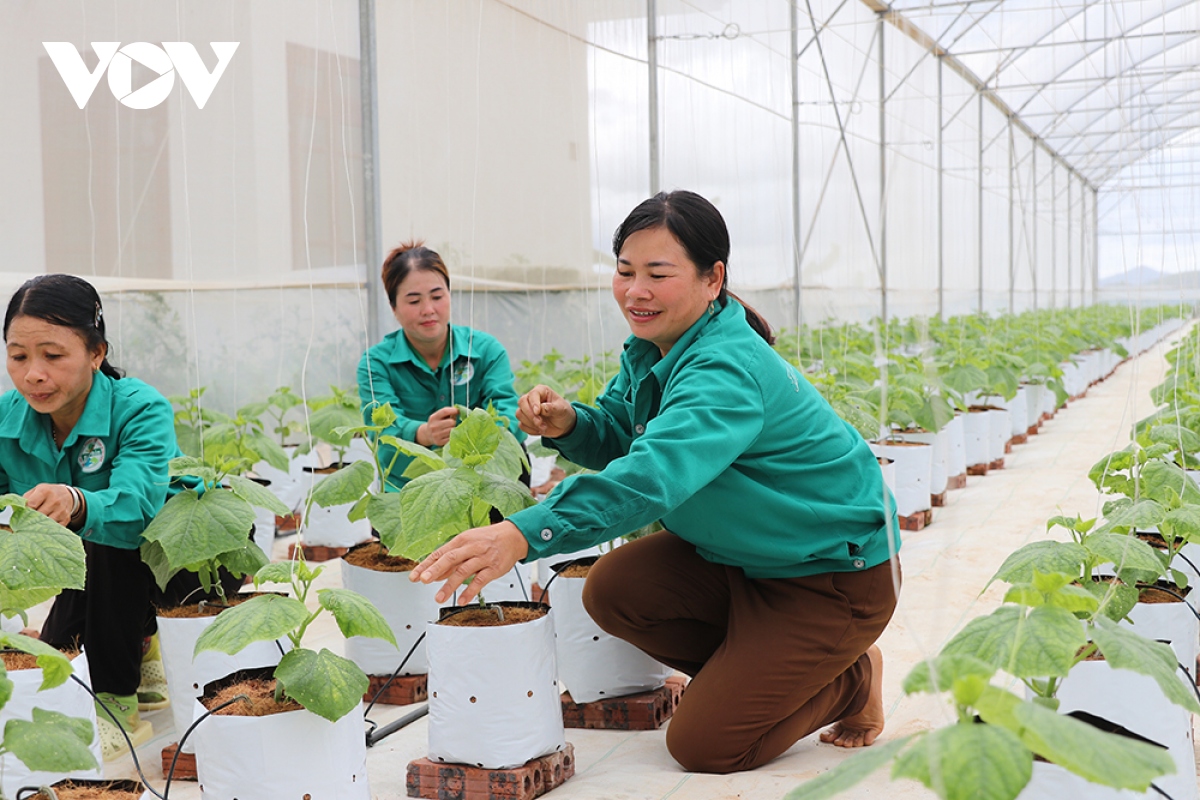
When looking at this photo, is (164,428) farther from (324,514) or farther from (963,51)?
(963,51)

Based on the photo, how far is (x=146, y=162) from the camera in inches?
186

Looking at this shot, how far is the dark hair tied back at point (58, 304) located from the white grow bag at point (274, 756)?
106cm

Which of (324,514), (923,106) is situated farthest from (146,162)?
(923,106)

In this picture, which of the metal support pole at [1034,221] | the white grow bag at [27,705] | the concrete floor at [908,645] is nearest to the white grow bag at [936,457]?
the concrete floor at [908,645]

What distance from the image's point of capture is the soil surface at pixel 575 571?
2770 millimetres

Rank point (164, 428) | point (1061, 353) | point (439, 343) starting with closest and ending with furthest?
point (164, 428) → point (439, 343) → point (1061, 353)

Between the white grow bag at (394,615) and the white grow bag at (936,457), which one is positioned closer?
the white grow bag at (394,615)

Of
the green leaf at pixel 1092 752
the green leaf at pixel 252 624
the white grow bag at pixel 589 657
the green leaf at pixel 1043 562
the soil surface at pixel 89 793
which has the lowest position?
the white grow bag at pixel 589 657

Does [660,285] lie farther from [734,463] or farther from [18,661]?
[18,661]

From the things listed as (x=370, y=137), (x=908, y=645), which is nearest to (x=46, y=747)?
(x=908, y=645)

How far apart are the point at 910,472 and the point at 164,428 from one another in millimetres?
3289

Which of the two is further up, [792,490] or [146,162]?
[146,162]

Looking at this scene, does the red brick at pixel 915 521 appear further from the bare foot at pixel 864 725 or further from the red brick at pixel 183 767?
the red brick at pixel 183 767

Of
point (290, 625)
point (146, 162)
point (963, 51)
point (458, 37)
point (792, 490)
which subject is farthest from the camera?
point (963, 51)
